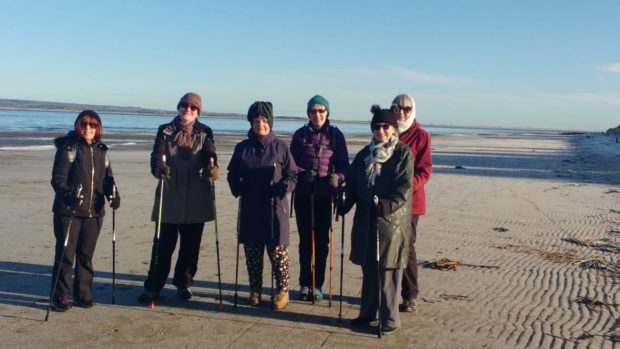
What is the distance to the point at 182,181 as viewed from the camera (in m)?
6.26

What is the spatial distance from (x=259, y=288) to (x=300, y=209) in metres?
0.93

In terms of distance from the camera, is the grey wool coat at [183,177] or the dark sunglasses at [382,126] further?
the grey wool coat at [183,177]

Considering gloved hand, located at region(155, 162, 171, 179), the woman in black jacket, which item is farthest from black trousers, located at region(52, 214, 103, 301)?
gloved hand, located at region(155, 162, 171, 179)

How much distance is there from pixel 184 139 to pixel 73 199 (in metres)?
1.21

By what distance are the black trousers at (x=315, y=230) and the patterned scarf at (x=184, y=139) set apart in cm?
122

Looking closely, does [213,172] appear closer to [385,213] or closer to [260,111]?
[260,111]

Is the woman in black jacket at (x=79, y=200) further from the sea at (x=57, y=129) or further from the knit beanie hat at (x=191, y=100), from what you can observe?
the sea at (x=57, y=129)

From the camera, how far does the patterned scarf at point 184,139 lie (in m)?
6.23

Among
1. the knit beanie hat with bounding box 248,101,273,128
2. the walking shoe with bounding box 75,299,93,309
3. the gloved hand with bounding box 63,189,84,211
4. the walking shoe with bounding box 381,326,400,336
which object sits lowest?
the walking shoe with bounding box 75,299,93,309

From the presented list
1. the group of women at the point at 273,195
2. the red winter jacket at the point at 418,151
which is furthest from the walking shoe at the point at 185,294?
the red winter jacket at the point at 418,151

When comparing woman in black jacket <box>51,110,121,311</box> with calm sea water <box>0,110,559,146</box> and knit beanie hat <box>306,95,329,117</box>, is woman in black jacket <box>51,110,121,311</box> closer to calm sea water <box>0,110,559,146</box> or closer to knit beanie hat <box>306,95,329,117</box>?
knit beanie hat <box>306,95,329,117</box>

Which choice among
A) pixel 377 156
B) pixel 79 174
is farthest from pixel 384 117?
pixel 79 174

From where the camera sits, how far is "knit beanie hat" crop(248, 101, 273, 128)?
610 cm

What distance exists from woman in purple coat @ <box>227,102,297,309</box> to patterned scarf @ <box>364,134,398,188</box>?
2.77ft
